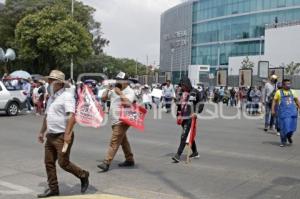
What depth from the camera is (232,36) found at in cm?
8288

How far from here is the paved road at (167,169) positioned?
7.27 meters

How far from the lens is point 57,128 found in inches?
263

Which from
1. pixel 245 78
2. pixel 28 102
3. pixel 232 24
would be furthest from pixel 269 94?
pixel 232 24

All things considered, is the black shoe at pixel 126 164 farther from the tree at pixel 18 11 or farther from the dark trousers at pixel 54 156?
the tree at pixel 18 11

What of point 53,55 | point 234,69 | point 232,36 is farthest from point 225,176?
point 232,36

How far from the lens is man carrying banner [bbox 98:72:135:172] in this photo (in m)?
8.66

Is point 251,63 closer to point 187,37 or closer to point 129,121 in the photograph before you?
point 187,37

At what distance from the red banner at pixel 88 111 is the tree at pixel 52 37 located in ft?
125

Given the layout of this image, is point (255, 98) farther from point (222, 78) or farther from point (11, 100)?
point (222, 78)

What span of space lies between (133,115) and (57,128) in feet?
8.19

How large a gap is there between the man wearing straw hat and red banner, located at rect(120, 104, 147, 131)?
6.96 feet

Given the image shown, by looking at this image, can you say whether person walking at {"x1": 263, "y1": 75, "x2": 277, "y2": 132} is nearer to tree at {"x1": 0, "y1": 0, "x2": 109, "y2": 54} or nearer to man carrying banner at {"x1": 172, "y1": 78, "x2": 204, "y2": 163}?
man carrying banner at {"x1": 172, "y1": 78, "x2": 204, "y2": 163}

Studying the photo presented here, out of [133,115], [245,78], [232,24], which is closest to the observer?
[133,115]

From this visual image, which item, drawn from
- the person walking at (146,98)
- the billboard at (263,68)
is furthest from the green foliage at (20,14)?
the billboard at (263,68)
